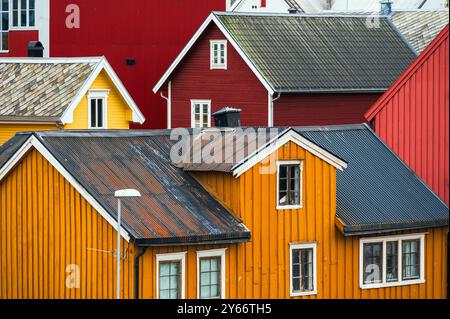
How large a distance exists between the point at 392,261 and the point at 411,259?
1.72 feet

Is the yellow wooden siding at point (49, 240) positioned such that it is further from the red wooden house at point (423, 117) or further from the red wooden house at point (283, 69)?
the red wooden house at point (283, 69)

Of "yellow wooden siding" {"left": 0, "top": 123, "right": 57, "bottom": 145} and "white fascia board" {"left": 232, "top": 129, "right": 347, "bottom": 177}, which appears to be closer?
"white fascia board" {"left": 232, "top": 129, "right": 347, "bottom": 177}

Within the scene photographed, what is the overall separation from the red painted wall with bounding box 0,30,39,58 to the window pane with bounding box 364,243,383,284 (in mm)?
23668

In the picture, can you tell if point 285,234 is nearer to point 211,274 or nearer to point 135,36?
point 211,274

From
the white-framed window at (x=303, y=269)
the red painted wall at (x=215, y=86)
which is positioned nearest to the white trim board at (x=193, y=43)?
the red painted wall at (x=215, y=86)

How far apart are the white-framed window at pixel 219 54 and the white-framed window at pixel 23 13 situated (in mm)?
6903

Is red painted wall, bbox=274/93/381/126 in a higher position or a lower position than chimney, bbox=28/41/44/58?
lower

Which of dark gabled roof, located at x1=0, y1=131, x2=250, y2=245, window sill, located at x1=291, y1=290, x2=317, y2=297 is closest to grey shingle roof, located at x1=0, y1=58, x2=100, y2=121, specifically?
dark gabled roof, located at x1=0, y1=131, x2=250, y2=245

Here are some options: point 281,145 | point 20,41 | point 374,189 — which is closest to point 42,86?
point 20,41

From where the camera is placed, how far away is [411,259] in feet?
97.0

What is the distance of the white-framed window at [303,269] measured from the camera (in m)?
28.2

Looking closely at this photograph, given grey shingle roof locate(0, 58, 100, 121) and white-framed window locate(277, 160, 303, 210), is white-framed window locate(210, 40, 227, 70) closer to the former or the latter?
grey shingle roof locate(0, 58, 100, 121)

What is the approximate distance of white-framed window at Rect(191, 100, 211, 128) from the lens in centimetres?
4772

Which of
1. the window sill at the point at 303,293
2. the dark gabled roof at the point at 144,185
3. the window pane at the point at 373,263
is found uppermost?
the dark gabled roof at the point at 144,185
